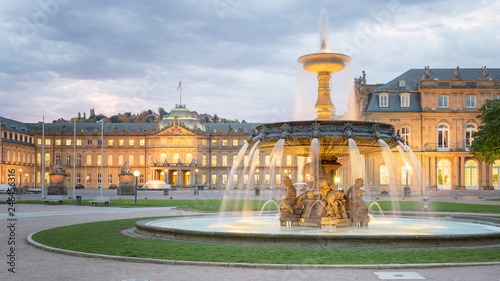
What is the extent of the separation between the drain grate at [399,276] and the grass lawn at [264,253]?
0.79m

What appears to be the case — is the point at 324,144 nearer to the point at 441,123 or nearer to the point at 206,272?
the point at 206,272

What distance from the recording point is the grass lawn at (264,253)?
31.8 ft

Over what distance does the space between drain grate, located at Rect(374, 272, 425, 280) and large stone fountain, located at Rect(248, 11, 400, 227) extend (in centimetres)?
540

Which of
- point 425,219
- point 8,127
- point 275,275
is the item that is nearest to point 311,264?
point 275,275

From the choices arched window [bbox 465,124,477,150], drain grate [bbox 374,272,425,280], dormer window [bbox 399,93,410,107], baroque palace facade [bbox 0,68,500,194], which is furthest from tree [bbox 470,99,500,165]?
drain grate [bbox 374,272,425,280]

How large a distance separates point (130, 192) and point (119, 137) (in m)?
59.5

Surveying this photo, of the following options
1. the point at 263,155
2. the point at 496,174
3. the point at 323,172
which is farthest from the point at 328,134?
the point at 263,155

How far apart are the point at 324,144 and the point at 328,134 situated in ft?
1.76

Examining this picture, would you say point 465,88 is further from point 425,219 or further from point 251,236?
point 251,236

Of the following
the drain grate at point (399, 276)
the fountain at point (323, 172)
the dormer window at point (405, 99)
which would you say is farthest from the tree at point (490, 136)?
the drain grate at point (399, 276)

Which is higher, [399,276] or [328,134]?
[328,134]

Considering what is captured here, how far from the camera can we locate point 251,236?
11766mm

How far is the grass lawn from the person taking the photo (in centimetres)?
970

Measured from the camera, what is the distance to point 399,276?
331 inches
